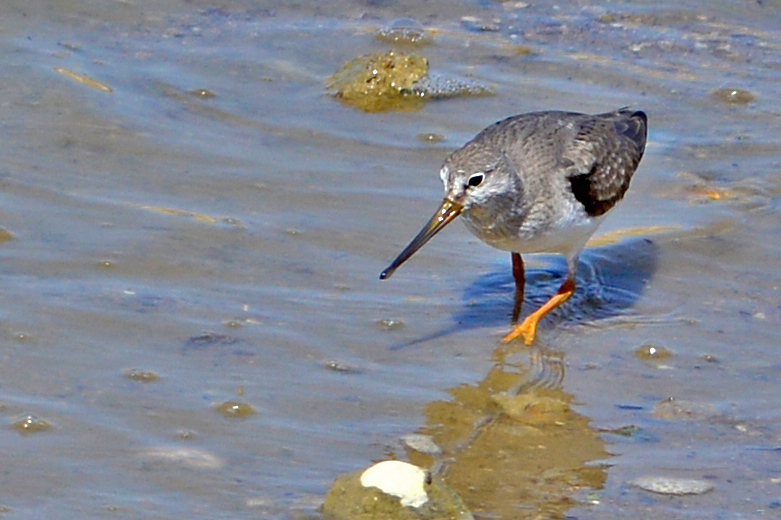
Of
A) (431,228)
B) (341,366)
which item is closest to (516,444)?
(341,366)

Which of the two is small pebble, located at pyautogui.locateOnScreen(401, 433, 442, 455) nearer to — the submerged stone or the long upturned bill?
the submerged stone

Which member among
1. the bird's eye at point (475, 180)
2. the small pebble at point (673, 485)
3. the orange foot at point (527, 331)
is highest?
the bird's eye at point (475, 180)

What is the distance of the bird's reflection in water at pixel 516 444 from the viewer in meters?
5.11

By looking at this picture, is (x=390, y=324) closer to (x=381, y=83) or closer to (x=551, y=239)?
(x=551, y=239)

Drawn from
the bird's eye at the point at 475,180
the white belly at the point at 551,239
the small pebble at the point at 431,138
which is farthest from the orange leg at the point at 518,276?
the small pebble at the point at 431,138

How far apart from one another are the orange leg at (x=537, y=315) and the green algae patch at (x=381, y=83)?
2.28m

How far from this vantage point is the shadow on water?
686 cm

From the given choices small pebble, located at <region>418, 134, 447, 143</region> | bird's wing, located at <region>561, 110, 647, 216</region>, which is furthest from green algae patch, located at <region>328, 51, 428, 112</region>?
bird's wing, located at <region>561, 110, 647, 216</region>

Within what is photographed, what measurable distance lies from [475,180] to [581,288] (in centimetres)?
120

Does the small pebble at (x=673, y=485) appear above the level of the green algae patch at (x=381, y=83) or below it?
below

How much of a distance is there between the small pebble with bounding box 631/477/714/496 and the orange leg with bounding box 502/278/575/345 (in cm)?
142

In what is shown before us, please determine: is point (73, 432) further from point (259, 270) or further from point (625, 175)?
point (625, 175)

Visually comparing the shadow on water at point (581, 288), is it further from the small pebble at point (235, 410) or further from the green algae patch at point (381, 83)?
the green algae patch at point (381, 83)

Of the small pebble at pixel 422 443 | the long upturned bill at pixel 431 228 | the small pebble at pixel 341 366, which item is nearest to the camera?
the small pebble at pixel 422 443
